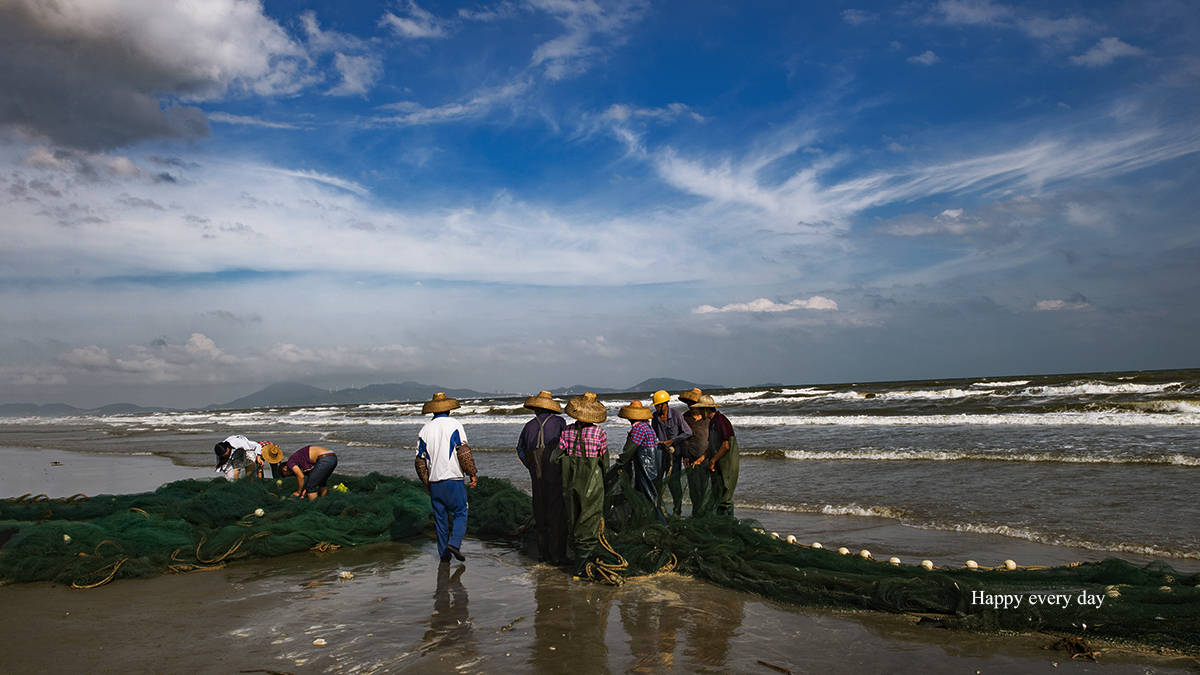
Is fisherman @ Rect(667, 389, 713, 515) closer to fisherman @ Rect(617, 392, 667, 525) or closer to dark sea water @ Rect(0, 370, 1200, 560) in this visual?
fisherman @ Rect(617, 392, 667, 525)

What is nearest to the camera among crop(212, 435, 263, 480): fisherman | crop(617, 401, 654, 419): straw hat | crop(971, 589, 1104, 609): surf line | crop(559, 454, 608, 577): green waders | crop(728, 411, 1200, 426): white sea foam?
crop(971, 589, 1104, 609): surf line

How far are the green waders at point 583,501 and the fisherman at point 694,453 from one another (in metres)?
1.58

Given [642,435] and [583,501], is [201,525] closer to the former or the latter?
[583,501]

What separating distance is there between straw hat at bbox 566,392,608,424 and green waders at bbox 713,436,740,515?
1858 millimetres

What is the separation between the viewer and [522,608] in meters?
4.98

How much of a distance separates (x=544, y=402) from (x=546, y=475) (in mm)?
742

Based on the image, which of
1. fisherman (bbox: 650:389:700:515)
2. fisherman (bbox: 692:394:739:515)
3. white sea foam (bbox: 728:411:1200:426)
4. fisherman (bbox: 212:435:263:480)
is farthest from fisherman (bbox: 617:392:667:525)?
white sea foam (bbox: 728:411:1200:426)

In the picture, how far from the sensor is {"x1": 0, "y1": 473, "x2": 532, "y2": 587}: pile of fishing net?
237 inches

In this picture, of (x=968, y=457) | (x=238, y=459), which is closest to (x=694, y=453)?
(x=238, y=459)

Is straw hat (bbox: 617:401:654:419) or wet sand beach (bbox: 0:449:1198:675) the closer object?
wet sand beach (bbox: 0:449:1198:675)

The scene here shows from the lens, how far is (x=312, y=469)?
897 cm

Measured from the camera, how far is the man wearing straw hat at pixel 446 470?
20.8 feet

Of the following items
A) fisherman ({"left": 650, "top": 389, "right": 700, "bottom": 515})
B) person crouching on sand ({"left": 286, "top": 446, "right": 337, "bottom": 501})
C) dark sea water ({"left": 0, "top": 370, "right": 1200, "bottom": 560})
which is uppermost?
fisherman ({"left": 650, "top": 389, "right": 700, "bottom": 515})

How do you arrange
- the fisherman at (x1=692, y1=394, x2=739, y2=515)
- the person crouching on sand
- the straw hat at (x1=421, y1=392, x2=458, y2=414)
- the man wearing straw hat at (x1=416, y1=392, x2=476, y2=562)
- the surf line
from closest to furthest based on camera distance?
1. the surf line
2. the man wearing straw hat at (x1=416, y1=392, x2=476, y2=562)
3. the straw hat at (x1=421, y1=392, x2=458, y2=414)
4. the fisherman at (x1=692, y1=394, x2=739, y2=515)
5. the person crouching on sand
